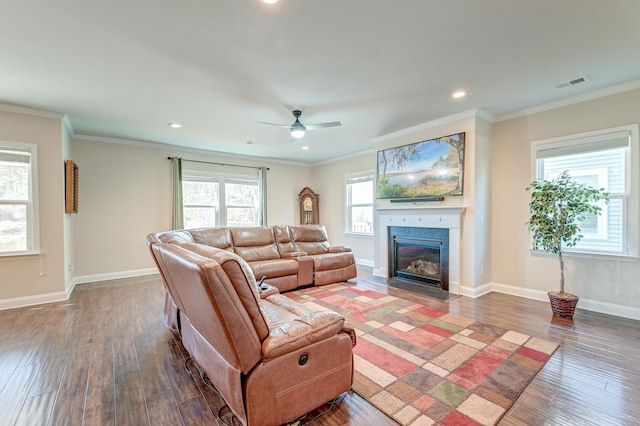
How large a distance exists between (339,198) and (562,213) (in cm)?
476

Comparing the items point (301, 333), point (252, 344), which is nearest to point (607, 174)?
point (301, 333)

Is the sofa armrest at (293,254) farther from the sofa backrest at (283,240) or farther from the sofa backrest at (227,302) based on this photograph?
the sofa backrest at (227,302)

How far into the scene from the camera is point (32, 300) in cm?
396

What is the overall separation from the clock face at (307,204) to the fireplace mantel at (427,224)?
8.87 feet

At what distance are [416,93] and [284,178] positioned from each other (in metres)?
4.90

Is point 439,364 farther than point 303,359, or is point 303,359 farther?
→ point 439,364

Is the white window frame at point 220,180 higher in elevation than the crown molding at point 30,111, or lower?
lower

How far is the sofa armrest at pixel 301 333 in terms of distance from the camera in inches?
60.9

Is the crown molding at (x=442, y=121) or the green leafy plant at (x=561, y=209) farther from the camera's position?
the crown molding at (x=442, y=121)

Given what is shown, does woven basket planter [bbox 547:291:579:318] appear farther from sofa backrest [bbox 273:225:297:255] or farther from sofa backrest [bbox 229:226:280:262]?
sofa backrest [bbox 229:226:280:262]

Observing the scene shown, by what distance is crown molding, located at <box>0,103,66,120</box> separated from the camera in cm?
379

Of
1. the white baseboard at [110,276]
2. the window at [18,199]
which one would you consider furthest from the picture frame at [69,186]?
the white baseboard at [110,276]

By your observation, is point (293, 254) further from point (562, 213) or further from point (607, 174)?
point (607, 174)

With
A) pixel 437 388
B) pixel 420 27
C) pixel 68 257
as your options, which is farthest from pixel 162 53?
pixel 68 257
